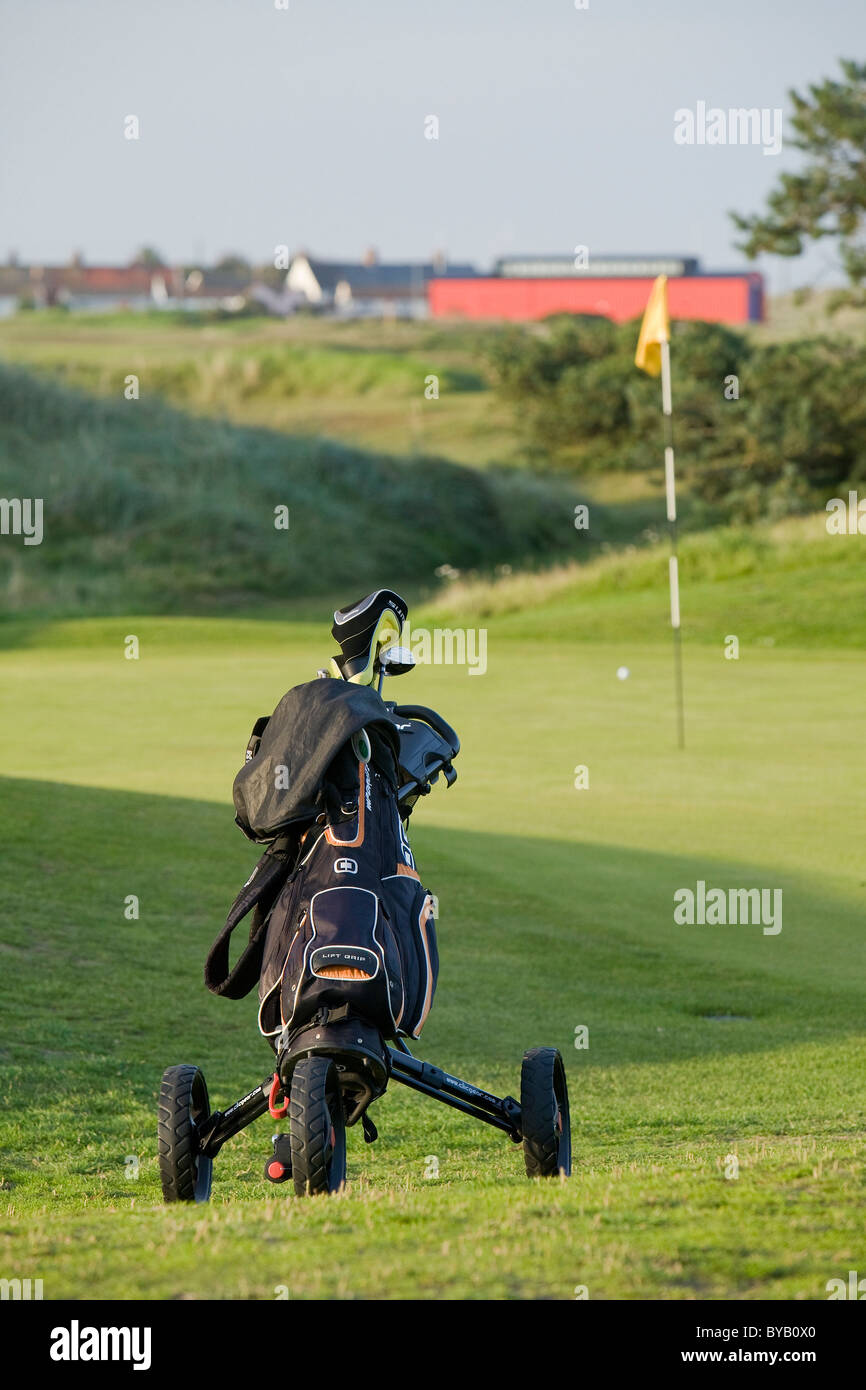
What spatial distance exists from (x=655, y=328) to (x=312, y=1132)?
608 inches

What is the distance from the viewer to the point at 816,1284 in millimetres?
3332

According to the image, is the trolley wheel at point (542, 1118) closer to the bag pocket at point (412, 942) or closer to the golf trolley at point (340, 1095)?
the golf trolley at point (340, 1095)

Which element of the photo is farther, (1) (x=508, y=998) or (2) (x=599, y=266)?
(2) (x=599, y=266)

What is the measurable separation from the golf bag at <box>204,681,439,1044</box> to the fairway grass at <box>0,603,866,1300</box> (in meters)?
0.53

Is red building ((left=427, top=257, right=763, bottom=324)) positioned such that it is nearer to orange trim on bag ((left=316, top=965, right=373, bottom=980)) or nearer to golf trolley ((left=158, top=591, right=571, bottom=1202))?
golf trolley ((left=158, top=591, right=571, bottom=1202))

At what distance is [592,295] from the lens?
94062mm

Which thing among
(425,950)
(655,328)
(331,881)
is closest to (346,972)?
(331,881)

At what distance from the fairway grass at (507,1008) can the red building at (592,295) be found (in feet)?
254

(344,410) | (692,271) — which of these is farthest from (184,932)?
(692,271)

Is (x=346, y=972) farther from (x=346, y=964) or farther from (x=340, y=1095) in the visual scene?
(x=340, y=1095)

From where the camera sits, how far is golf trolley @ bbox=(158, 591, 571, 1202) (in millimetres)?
4336

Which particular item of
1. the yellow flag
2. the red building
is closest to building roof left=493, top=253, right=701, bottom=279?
the red building

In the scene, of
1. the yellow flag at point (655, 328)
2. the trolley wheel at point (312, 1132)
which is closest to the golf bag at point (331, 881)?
the trolley wheel at point (312, 1132)
